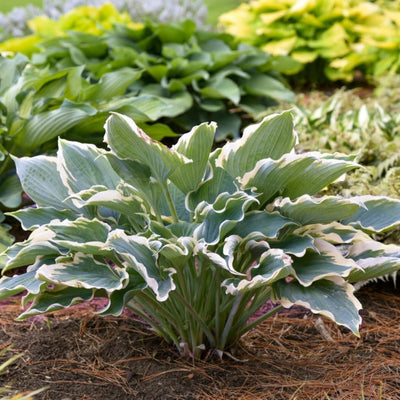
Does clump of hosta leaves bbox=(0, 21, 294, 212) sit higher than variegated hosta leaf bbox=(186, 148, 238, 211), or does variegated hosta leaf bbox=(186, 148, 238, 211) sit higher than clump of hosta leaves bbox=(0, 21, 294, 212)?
variegated hosta leaf bbox=(186, 148, 238, 211)

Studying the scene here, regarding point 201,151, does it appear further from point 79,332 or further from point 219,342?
point 79,332

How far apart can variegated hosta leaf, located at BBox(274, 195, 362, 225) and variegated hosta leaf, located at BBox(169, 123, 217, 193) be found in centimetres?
26

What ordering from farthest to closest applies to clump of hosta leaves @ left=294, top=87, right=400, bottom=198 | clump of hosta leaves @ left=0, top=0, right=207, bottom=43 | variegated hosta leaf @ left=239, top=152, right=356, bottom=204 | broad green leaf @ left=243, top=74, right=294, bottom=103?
clump of hosta leaves @ left=0, top=0, right=207, bottom=43, broad green leaf @ left=243, top=74, right=294, bottom=103, clump of hosta leaves @ left=294, top=87, right=400, bottom=198, variegated hosta leaf @ left=239, top=152, right=356, bottom=204

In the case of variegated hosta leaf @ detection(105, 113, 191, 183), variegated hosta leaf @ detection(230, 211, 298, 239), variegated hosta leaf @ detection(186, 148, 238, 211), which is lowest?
variegated hosta leaf @ detection(230, 211, 298, 239)

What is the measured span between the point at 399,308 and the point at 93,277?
4.87ft

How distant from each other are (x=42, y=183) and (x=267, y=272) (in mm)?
864

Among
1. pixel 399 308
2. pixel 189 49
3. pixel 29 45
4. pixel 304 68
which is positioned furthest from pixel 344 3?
pixel 399 308

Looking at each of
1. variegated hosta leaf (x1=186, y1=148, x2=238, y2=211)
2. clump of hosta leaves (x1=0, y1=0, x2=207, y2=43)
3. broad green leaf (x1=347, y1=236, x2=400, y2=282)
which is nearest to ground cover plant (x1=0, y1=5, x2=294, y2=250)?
clump of hosta leaves (x1=0, y1=0, x2=207, y2=43)

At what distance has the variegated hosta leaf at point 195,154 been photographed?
183 cm

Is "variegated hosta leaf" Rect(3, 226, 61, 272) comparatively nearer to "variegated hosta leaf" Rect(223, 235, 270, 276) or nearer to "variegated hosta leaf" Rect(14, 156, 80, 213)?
"variegated hosta leaf" Rect(14, 156, 80, 213)

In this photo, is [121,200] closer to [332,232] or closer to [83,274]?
[83,274]

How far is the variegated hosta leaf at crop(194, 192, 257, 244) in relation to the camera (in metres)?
1.73

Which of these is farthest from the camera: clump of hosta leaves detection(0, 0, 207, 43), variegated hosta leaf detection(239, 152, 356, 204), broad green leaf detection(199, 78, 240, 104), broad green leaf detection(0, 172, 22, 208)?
clump of hosta leaves detection(0, 0, 207, 43)

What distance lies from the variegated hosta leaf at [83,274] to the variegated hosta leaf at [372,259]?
0.70 metres
